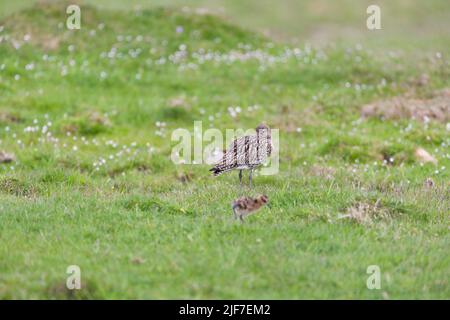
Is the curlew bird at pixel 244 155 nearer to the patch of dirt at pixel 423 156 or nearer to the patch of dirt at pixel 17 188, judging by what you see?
the patch of dirt at pixel 17 188

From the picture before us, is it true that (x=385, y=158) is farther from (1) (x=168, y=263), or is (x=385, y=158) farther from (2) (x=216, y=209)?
(1) (x=168, y=263)

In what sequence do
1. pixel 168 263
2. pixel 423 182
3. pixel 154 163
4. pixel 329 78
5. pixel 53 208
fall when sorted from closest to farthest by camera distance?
pixel 168 263, pixel 53 208, pixel 423 182, pixel 154 163, pixel 329 78

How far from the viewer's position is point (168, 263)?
9688mm

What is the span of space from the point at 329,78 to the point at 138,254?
13789 mm

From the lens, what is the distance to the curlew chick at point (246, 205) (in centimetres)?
1094

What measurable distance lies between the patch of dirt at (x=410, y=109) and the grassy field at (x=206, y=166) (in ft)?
0.25

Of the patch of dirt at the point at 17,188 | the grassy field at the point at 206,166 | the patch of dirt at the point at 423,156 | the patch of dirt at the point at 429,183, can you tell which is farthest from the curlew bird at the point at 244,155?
the patch of dirt at the point at 423,156

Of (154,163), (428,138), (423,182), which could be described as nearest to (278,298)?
(423,182)

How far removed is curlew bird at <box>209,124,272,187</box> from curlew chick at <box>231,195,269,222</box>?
1883mm

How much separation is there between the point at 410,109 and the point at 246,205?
1014 cm

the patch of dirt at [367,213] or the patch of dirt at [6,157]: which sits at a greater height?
the patch of dirt at [6,157]

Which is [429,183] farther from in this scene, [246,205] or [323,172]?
[246,205]

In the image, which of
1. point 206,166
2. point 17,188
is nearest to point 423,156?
point 206,166

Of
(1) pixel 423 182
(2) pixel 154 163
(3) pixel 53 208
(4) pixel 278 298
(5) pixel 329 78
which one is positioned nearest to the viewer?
(4) pixel 278 298
